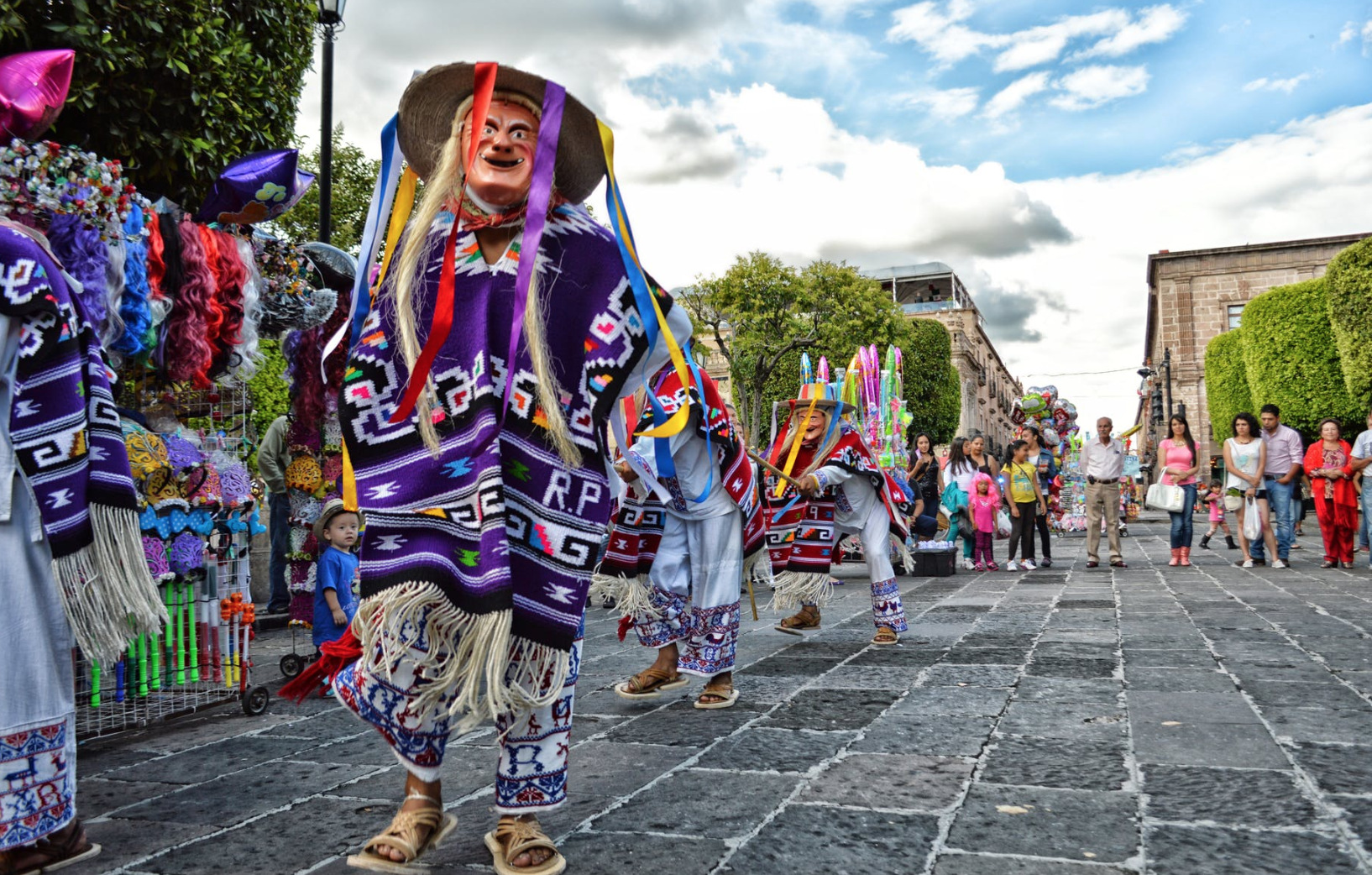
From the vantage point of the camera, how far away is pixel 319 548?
17.9 feet

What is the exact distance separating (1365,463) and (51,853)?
1220 cm

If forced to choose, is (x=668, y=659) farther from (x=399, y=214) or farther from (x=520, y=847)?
(x=399, y=214)

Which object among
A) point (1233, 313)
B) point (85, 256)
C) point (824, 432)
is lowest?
point (824, 432)

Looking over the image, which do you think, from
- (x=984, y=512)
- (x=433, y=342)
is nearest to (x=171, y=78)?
(x=433, y=342)

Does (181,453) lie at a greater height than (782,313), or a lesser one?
lesser

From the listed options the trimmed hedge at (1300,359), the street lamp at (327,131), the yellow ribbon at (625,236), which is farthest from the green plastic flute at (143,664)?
the trimmed hedge at (1300,359)

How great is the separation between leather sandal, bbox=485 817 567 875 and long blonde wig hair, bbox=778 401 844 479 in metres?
3.90

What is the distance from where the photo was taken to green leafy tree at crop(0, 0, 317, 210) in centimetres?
Result: 430

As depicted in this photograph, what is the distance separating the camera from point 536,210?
7.97 feet

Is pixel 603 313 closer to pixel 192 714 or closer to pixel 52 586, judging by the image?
pixel 52 586

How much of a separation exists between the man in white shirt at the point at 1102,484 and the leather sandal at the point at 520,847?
1088cm

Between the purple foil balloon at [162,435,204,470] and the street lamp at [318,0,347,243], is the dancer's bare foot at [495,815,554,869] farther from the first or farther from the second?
the street lamp at [318,0,347,243]

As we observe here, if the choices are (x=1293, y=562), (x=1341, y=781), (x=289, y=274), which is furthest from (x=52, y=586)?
(x=1293, y=562)

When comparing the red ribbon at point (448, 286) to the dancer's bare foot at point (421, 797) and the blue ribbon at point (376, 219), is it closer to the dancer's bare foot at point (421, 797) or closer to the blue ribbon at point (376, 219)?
the blue ribbon at point (376, 219)
